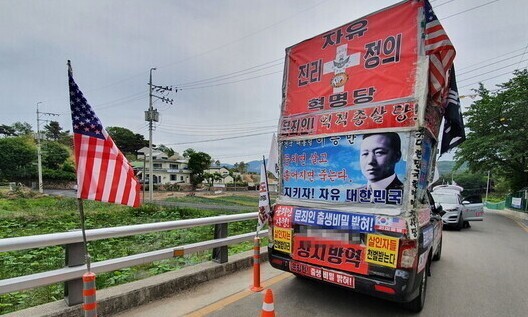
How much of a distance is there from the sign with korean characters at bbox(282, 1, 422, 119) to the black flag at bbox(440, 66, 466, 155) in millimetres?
1492

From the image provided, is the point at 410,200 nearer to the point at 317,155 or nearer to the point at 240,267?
the point at 317,155

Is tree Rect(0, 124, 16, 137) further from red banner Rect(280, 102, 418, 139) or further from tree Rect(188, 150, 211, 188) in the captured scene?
red banner Rect(280, 102, 418, 139)

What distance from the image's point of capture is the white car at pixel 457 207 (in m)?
12.7

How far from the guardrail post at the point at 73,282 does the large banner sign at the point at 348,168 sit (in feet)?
9.09

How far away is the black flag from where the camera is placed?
4.98 metres

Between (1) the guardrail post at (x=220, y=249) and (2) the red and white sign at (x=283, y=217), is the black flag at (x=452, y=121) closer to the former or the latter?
(2) the red and white sign at (x=283, y=217)

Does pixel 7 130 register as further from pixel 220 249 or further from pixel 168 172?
pixel 220 249

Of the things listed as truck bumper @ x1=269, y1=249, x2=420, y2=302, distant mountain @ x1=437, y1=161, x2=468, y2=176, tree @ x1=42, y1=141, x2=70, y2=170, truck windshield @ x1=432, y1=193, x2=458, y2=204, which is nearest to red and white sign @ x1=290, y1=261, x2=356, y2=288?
truck bumper @ x1=269, y1=249, x2=420, y2=302

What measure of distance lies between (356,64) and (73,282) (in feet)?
14.0

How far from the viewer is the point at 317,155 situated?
4477mm

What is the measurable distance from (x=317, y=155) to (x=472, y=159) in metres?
29.3

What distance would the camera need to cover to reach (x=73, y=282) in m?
3.41

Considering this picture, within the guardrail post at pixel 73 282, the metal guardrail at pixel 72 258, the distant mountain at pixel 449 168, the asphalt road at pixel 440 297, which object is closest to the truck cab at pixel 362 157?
the asphalt road at pixel 440 297

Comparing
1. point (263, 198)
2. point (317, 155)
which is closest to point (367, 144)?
point (317, 155)
